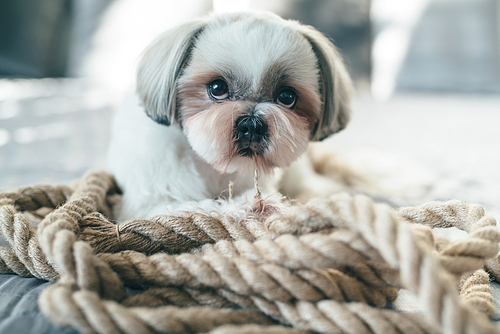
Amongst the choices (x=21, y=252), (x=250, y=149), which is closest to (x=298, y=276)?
(x=250, y=149)

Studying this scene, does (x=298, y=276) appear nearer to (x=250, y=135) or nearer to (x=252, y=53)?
(x=250, y=135)

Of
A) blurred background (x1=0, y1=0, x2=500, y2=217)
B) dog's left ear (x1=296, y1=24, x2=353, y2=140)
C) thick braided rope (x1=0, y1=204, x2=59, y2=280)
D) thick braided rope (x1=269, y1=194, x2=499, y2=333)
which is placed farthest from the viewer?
blurred background (x1=0, y1=0, x2=500, y2=217)

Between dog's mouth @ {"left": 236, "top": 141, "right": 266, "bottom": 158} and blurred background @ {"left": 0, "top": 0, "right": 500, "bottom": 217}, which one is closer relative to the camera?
dog's mouth @ {"left": 236, "top": 141, "right": 266, "bottom": 158}

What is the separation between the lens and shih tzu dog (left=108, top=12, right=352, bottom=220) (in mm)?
1005

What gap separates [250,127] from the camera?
0.98 m

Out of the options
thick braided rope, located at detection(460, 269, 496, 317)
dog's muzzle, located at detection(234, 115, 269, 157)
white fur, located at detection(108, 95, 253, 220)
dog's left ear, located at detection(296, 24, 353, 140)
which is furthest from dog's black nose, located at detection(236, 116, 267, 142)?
thick braided rope, located at detection(460, 269, 496, 317)

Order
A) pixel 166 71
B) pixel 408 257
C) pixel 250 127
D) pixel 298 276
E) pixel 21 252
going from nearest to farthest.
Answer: pixel 408 257 → pixel 298 276 → pixel 21 252 → pixel 250 127 → pixel 166 71

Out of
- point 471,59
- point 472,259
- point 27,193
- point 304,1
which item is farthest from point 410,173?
point 471,59

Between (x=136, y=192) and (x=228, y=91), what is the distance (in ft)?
1.48

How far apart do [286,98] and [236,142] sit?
255mm

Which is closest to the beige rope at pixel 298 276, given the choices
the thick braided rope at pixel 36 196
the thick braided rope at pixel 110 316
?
the thick braided rope at pixel 110 316

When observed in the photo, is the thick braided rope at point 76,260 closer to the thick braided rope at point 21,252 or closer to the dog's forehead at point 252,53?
the thick braided rope at point 21,252

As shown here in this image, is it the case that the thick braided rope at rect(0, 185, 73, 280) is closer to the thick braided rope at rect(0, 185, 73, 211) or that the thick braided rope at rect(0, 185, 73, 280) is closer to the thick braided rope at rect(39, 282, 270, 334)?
the thick braided rope at rect(0, 185, 73, 211)

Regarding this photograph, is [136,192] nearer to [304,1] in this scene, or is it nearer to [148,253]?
[148,253]
